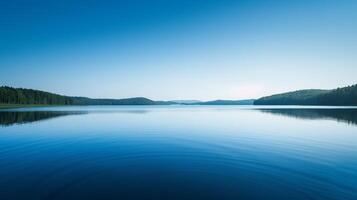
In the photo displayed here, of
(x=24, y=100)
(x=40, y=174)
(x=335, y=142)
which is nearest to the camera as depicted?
(x=40, y=174)

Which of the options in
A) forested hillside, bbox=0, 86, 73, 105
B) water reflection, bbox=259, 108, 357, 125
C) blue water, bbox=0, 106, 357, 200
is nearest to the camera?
blue water, bbox=0, 106, 357, 200

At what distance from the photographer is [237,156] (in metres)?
16.3

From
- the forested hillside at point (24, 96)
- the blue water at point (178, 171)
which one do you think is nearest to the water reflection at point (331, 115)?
the blue water at point (178, 171)

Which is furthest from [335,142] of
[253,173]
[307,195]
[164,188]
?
[164,188]

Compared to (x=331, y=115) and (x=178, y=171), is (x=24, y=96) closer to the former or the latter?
(x=178, y=171)

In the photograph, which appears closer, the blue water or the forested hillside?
the blue water

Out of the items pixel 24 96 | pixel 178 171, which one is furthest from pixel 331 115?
pixel 24 96

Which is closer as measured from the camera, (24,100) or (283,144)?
(283,144)

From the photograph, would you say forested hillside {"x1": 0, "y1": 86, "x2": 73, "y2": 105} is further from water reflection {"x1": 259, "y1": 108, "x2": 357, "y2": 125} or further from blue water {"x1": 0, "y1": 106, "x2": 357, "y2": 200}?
water reflection {"x1": 259, "y1": 108, "x2": 357, "y2": 125}

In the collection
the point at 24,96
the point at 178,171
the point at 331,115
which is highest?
the point at 24,96

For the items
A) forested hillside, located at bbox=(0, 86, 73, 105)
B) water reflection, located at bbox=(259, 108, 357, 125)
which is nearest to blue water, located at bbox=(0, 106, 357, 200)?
water reflection, located at bbox=(259, 108, 357, 125)

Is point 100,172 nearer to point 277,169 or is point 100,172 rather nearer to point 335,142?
point 277,169

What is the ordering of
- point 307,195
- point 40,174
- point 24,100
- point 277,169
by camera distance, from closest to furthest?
point 307,195 < point 40,174 < point 277,169 < point 24,100

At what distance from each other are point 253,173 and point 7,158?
1721 cm
